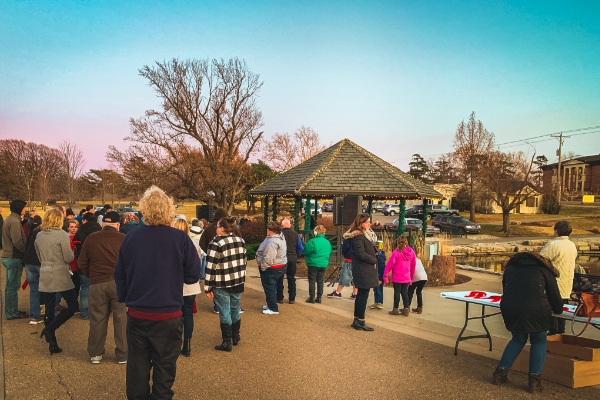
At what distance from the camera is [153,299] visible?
3801 millimetres

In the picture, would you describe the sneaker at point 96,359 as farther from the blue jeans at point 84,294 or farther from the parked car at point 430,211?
the parked car at point 430,211

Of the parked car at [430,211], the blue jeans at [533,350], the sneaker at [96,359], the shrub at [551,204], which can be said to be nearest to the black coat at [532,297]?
the blue jeans at [533,350]

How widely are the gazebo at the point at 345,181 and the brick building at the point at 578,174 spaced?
75754mm

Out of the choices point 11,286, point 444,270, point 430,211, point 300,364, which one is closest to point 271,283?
point 300,364

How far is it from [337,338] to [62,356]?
376 centimetres

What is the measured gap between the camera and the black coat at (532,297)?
496cm

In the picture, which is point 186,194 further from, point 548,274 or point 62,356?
point 548,274

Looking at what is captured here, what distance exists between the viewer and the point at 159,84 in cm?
3081

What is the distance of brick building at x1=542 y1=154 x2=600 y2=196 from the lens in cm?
8269

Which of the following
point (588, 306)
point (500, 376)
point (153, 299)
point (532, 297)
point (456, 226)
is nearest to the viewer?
point (153, 299)

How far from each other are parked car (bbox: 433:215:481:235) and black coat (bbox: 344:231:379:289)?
29.9m

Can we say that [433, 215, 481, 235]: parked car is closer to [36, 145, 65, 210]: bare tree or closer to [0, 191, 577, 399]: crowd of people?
[0, 191, 577, 399]: crowd of people

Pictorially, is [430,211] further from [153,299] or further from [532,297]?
[153,299]

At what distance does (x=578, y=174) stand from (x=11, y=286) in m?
94.7
